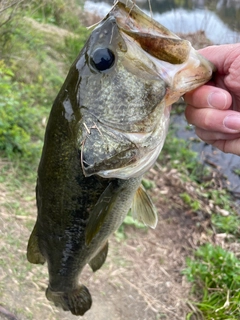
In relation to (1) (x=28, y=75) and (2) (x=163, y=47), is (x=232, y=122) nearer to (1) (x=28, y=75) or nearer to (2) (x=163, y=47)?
(2) (x=163, y=47)

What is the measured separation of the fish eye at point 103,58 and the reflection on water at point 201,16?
7040mm

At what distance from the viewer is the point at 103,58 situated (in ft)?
5.43

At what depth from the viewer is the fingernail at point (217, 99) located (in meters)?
1.76

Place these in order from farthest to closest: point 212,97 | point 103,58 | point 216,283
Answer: point 216,283
point 212,97
point 103,58

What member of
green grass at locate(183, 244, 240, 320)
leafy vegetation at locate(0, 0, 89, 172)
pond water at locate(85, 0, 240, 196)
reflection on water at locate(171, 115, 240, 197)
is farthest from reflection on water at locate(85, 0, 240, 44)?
green grass at locate(183, 244, 240, 320)

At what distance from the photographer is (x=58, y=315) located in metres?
3.19

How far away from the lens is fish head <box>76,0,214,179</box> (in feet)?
5.28

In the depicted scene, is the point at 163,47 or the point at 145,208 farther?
the point at 145,208

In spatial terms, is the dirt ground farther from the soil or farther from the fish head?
the fish head

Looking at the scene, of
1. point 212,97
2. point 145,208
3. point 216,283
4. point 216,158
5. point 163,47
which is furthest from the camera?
point 216,158

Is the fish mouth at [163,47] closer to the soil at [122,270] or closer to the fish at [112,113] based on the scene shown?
the fish at [112,113]

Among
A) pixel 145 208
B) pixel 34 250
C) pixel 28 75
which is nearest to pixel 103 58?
pixel 145 208

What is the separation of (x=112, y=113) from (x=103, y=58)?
0.75 ft

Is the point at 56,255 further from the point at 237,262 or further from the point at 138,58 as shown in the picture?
the point at 237,262
